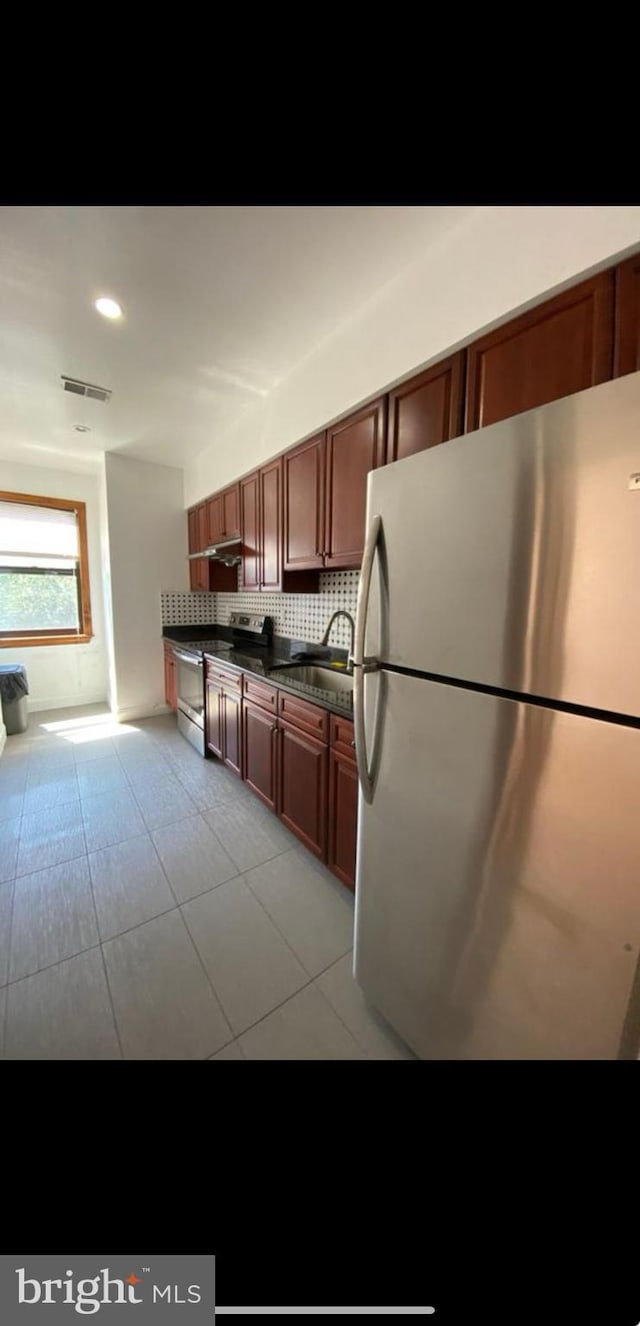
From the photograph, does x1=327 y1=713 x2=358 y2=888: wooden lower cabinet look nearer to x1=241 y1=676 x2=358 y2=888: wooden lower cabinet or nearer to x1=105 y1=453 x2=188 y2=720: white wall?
x1=241 y1=676 x2=358 y2=888: wooden lower cabinet

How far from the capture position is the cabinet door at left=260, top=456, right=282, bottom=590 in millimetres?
2498

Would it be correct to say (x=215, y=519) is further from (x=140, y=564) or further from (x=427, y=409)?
(x=427, y=409)

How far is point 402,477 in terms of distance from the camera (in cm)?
102

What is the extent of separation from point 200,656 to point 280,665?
0.87 m

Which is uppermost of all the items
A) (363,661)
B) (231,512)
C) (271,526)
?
(231,512)

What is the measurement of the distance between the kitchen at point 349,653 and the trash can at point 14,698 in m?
0.92

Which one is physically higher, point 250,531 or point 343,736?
point 250,531

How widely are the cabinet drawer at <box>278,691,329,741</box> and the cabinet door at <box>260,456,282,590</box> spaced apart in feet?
2.83

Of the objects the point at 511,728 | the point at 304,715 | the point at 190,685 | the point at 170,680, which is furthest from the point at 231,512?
the point at 511,728

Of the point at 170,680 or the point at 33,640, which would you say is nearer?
the point at 170,680

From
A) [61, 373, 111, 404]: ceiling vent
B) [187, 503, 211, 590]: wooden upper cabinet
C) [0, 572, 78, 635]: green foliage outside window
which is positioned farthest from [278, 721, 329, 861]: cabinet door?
[0, 572, 78, 635]: green foliage outside window

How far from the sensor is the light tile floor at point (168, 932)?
121 centimetres

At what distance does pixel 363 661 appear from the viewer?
3.64 feet
